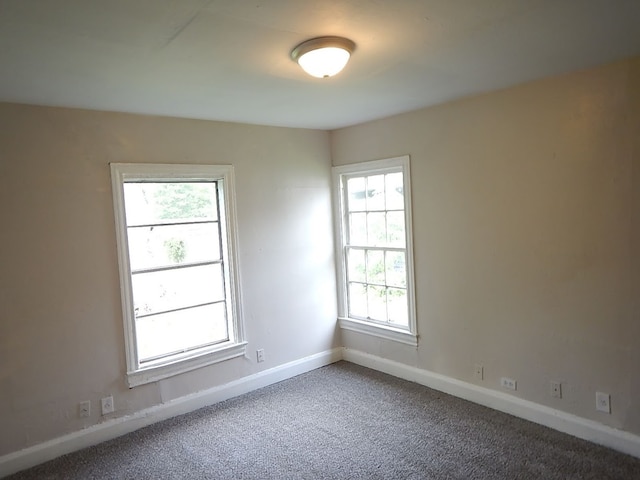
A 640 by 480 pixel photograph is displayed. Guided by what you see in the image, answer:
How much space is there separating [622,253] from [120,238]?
3.39 m

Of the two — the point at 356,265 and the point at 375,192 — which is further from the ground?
the point at 375,192

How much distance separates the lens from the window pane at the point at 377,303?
14.2ft

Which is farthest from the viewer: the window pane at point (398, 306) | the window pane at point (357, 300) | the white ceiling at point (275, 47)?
the window pane at point (357, 300)

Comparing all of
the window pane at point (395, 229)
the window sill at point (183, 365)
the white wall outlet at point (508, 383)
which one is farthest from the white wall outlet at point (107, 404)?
the white wall outlet at point (508, 383)

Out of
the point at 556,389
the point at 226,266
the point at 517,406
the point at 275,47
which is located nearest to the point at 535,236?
the point at 556,389

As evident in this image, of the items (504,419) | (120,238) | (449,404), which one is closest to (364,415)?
(449,404)

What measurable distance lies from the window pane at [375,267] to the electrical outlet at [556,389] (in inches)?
66.9

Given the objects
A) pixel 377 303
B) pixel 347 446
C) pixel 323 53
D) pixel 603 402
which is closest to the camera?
pixel 323 53

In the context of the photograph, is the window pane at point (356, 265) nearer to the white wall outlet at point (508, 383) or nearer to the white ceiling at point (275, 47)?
the white wall outlet at point (508, 383)

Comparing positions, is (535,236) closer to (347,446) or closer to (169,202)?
(347,446)

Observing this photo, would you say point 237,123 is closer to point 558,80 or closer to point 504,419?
point 558,80

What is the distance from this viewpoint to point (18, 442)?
114 inches

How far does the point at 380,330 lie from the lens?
4281mm

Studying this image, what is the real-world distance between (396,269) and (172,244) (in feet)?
6.67
